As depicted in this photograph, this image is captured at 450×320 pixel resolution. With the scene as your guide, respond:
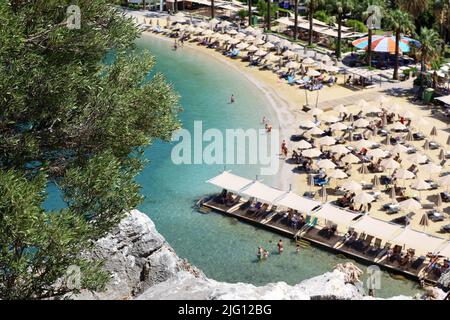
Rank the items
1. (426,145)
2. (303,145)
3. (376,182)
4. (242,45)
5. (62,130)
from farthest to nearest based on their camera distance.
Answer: (242,45), (426,145), (303,145), (376,182), (62,130)

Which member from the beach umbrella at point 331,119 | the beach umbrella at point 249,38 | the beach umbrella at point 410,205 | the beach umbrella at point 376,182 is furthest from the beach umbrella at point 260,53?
the beach umbrella at point 410,205

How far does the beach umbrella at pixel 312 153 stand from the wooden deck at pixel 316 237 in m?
7.86

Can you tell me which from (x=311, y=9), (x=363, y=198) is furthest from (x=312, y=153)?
(x=311, y=9)

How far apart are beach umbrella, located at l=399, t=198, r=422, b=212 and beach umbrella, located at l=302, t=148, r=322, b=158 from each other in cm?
1010

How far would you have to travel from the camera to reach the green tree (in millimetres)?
21812

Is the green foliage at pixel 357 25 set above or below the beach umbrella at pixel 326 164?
above

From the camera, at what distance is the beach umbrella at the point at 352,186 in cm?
4716

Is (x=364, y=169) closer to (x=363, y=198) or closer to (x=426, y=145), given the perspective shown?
(x=363, y=198)

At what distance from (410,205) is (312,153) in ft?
36.3

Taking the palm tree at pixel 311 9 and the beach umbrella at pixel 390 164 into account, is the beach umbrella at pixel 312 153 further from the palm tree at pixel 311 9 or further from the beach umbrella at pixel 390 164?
the palm tree at pixel 311 9

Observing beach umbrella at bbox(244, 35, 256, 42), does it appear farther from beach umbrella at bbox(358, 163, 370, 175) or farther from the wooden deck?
the wooden deck

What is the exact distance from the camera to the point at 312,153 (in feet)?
175

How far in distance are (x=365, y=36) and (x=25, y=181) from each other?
68612 millimetres

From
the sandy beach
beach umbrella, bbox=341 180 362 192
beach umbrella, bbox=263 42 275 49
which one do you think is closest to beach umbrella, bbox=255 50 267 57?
the sandy beach
